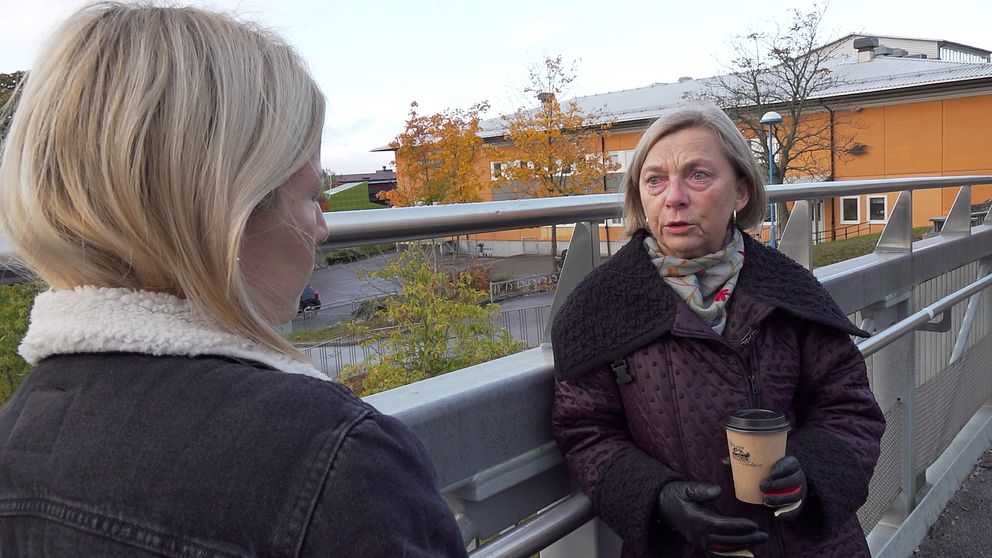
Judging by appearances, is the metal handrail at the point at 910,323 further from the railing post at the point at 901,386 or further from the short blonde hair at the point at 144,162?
the short blonde hair at the point at 144,162

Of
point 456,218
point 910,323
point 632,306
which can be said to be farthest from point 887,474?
point 456,218

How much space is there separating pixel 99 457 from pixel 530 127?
2895cm

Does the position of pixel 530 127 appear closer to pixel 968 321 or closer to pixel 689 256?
pixel 968 321

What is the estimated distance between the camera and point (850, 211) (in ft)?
107

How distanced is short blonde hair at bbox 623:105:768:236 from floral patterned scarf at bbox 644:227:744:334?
16 centimetres

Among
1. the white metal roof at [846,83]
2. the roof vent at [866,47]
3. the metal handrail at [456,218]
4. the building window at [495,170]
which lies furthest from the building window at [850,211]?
Result: the metal handrail at [456,218]

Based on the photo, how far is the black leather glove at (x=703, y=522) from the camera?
5.79 feet

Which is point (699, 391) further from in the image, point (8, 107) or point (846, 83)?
point (846, 83)

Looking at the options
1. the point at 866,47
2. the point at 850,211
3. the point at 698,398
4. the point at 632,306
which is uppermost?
the point at 866,47

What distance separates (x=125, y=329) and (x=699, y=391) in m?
1.39

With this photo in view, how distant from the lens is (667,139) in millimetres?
2285

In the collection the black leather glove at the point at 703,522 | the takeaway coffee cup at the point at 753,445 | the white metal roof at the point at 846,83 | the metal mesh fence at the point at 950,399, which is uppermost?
the white metal roof at the point at 846,83

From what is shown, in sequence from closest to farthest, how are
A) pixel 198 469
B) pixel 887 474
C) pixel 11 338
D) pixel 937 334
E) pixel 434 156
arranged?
pixel 198 469 → pixel 11 338 → pixel 887 474 → pixel 937 334 → pixel 434 156

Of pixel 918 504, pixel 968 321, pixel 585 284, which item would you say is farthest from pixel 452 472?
pixel 968 321
